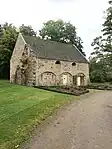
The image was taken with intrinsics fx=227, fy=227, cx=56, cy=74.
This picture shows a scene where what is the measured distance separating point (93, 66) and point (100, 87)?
5221 millimetres

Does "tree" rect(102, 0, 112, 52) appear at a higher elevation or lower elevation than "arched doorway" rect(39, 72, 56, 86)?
higher

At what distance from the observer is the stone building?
3722 cm

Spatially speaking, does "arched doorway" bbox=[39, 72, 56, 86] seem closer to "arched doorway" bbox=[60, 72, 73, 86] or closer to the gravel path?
"arched doorway" bbox=[60, 72, 73, 86]

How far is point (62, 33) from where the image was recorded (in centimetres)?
6341

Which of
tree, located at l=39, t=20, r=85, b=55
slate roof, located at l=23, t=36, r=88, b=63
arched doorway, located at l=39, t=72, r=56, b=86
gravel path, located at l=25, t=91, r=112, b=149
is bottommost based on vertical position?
gravel path, located at l=25, t=91, r=112, b=149

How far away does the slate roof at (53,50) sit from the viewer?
39.0 metres

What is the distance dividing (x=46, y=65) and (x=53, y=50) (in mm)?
4996

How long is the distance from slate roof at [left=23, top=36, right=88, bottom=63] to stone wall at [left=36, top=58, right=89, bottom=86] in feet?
3.05

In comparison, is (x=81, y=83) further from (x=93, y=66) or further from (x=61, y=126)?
(x=61, y=126)

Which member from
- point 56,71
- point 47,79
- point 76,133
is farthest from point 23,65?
point 76,133

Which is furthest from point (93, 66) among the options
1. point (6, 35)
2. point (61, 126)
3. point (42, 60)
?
point (61, 126)

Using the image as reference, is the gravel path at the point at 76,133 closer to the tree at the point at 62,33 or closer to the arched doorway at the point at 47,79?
the arched doorway at the point at 47,79

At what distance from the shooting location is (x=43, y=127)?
1121 centimetres

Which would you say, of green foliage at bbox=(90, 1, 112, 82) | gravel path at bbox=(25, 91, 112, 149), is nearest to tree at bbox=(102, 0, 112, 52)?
green foliage at bbox=(90, 1, 112, 82)
